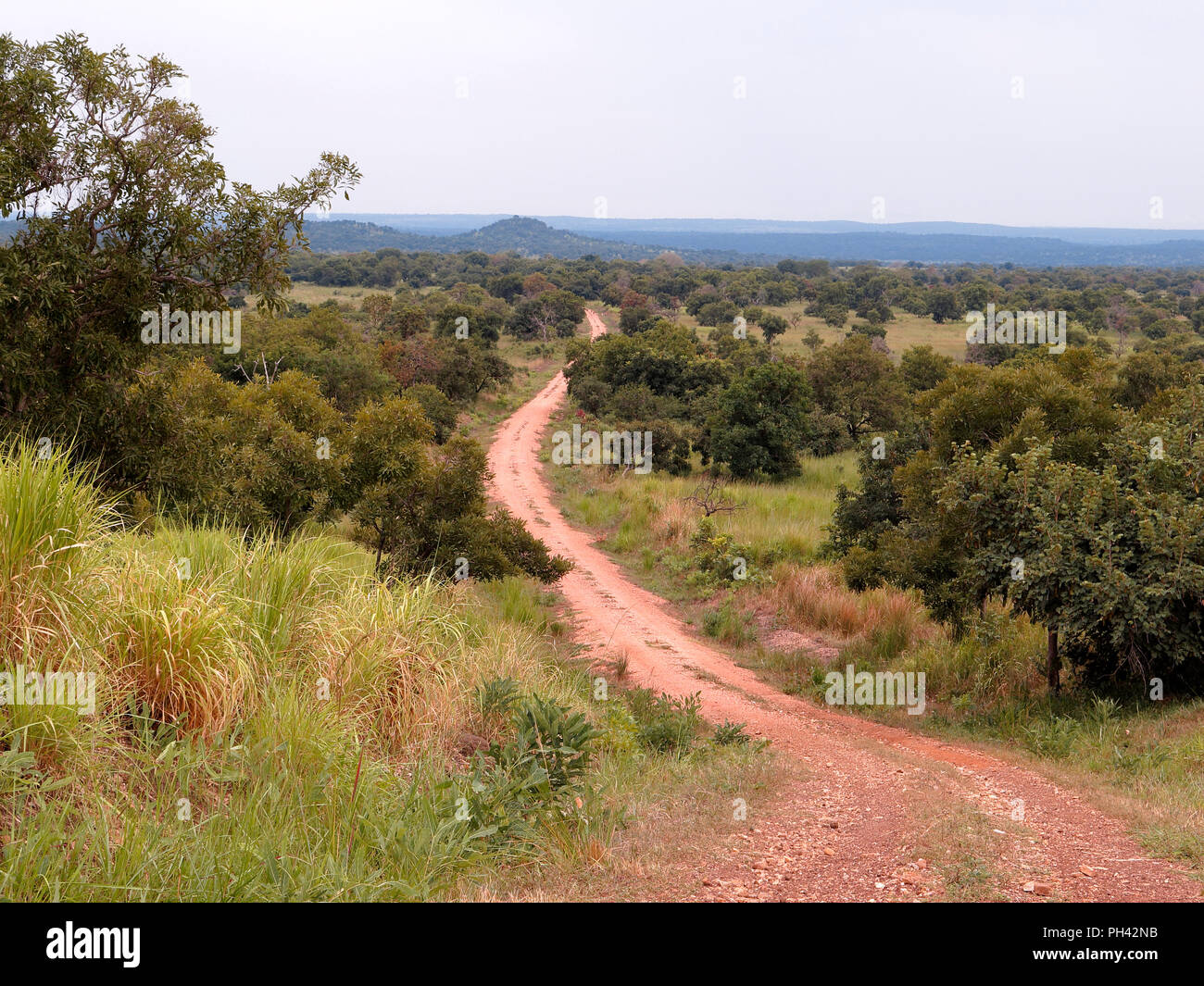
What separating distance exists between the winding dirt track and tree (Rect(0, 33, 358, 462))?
5.78 metres

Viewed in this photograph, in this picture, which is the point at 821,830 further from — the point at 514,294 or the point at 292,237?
the point at 514,294

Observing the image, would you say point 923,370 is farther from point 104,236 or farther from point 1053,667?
point 104,236

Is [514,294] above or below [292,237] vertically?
above

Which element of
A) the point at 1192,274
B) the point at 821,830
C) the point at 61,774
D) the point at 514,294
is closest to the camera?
the point at 61,774

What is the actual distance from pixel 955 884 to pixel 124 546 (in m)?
5.11

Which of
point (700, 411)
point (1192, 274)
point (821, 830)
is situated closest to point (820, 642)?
point (821, 830)

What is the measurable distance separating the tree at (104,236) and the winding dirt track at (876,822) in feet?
19.0

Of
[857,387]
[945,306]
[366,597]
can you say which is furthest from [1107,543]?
[945,306]

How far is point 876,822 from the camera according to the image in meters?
5.97

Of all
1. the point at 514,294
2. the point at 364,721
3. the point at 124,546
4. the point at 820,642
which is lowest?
the point at 820,642

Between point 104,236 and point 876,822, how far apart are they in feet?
23.7

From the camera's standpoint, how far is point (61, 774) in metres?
4.52

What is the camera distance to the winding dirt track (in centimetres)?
470

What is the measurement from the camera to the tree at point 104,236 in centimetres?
704
